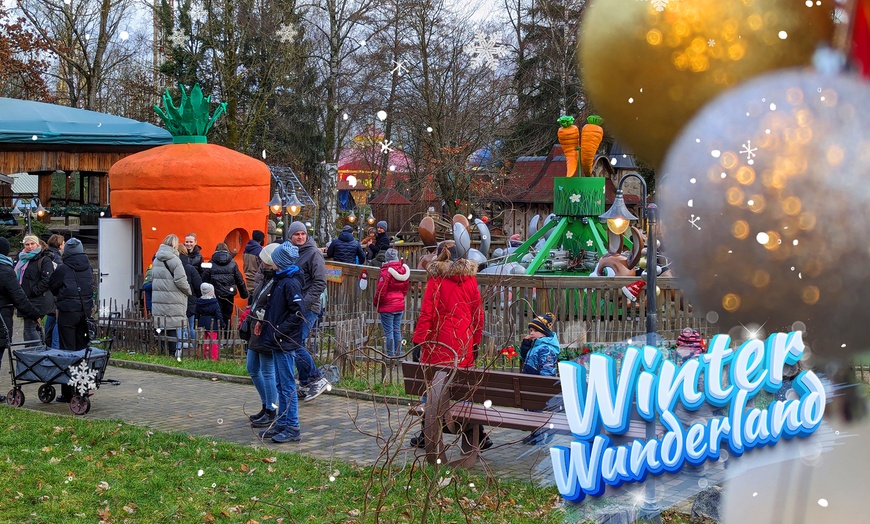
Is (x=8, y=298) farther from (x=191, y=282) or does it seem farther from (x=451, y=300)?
(x=451, y=300)

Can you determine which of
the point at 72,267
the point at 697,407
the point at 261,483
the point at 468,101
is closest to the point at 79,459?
the point at 261,483

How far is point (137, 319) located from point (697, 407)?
9055mm

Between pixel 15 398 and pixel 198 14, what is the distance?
72.3 feet

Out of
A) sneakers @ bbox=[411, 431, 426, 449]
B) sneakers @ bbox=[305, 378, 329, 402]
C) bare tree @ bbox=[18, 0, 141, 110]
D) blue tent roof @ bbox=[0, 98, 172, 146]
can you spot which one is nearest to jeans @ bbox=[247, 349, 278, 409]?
sneakers @ bbox=[305, 378, 329, 402]

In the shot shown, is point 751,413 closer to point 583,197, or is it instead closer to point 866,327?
point 866,327

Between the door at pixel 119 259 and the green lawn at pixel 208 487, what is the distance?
865cm

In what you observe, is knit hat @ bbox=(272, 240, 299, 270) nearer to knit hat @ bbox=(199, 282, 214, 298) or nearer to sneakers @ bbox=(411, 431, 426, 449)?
sneakers @ bbox=(411, 431, 426, 449)

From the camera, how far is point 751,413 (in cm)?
554

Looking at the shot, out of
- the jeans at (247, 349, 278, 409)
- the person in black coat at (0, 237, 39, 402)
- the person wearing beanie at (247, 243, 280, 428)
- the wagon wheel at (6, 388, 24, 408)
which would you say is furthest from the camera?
the person in black coat at (0, 237, 39, 402)

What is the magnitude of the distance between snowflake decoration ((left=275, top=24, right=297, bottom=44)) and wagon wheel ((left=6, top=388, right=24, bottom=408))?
1848 cm

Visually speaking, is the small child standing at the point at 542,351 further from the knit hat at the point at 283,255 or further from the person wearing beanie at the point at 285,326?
the knit hat at the point at 283,255

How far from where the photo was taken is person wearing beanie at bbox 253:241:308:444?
797cm

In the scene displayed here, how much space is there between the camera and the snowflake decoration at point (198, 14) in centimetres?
2819

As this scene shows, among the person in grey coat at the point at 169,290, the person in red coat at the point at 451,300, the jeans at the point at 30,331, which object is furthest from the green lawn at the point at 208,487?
the person in grey coat at the point at 169,290
